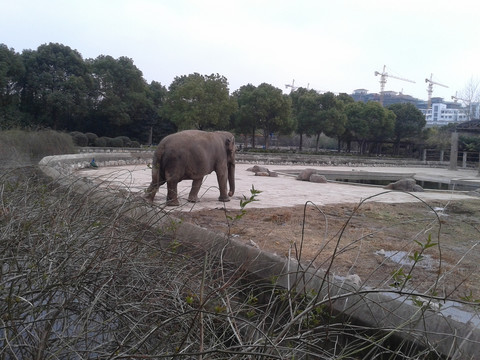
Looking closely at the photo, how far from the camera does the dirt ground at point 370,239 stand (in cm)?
449

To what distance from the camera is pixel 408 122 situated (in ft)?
166

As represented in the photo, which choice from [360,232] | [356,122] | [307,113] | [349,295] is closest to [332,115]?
[307,113]

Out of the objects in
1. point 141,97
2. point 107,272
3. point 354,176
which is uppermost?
point 141,97

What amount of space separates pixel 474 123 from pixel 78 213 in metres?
37.0

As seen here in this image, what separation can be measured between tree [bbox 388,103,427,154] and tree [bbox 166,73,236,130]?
2391cm

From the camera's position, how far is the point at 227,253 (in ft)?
14.2

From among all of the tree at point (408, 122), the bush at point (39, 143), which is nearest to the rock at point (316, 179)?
the bush at point (39, 143)

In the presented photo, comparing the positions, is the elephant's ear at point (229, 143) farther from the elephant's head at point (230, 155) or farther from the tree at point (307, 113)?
the tree at point (307, 113)

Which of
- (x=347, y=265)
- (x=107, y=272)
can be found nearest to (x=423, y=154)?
(x=347, y=265)

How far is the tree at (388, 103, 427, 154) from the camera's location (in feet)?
165

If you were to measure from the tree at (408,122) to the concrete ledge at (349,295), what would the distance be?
49.7 m

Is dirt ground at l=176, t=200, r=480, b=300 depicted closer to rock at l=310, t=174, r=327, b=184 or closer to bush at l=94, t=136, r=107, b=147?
rock at l=310, t=174, r=327, b=184

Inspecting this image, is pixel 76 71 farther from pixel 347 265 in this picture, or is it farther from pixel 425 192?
pixel 347 265

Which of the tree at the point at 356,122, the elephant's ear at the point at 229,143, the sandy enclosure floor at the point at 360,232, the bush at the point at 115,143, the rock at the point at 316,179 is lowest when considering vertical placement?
the rock at the point at 316,179
